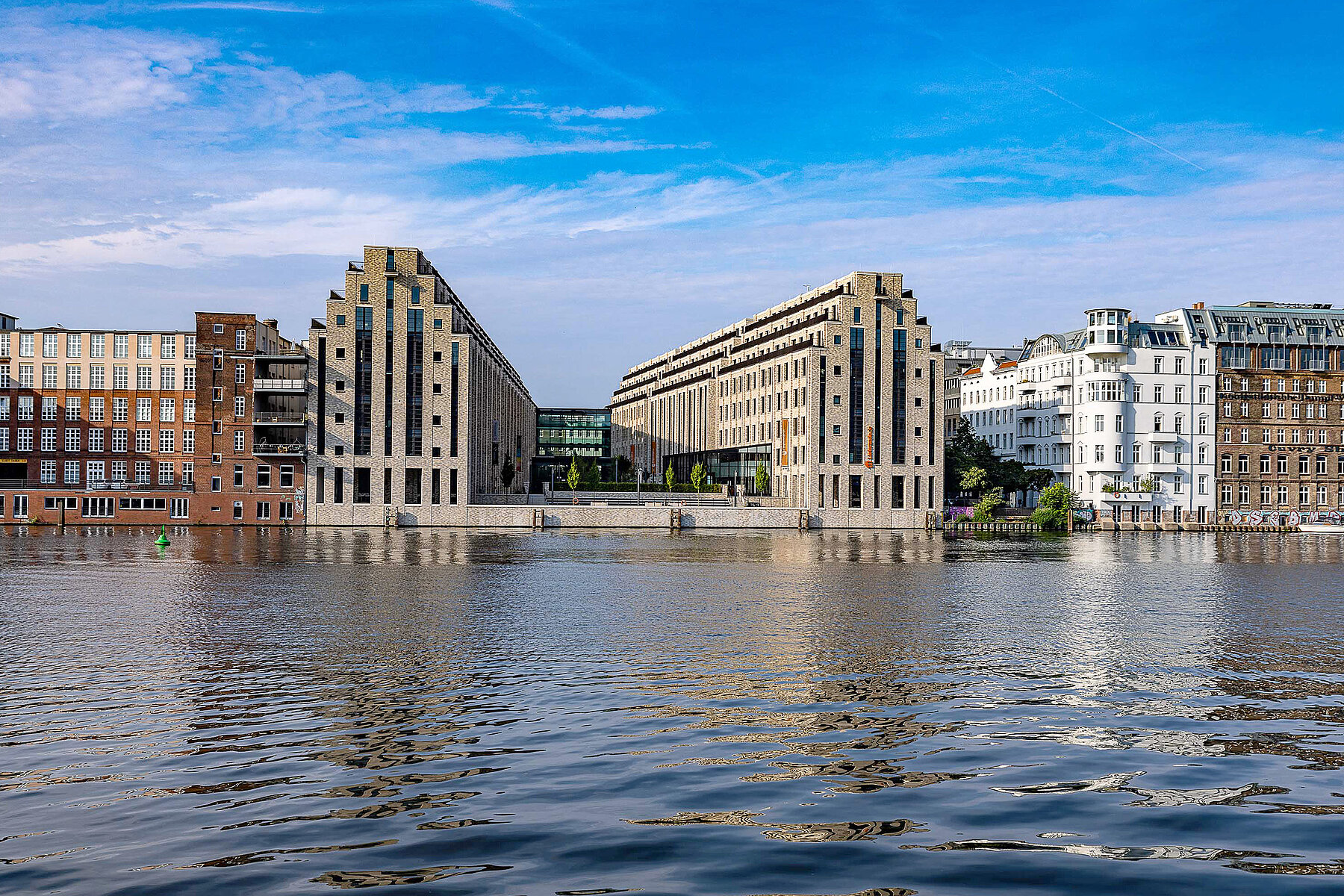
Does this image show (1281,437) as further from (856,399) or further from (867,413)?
(856,399)

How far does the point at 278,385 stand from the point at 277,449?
7.13m

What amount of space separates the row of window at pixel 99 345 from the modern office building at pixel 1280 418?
130m

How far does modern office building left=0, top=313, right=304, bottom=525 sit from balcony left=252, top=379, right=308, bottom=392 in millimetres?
845

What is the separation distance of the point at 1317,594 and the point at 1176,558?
97.7 feet

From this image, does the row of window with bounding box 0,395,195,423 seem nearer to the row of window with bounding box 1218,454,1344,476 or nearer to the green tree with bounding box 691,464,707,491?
the green tree with bounding box 691,464,707,491

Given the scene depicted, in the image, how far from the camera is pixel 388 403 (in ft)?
406

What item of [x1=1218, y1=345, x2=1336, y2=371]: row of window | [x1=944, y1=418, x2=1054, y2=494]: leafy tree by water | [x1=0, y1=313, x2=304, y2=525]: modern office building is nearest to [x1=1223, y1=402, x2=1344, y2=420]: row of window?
[x1=1218, y1=345, x2=1336, y2=371]: row of window

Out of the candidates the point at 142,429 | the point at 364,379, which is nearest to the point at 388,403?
the point at 364,379

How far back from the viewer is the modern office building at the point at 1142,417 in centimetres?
14675

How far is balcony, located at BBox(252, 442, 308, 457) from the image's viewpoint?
4776 inches

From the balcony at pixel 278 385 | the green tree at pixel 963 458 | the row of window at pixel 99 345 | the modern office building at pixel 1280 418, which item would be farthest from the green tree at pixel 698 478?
the modern office building at pixel 1280 418

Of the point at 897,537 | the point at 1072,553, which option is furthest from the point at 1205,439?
the point at 1072,553

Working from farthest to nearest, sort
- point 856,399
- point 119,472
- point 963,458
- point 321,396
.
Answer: point 963,458, point 856,399, point 119,472, point 321,396

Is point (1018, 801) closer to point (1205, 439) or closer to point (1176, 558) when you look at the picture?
point (1176, 558)
